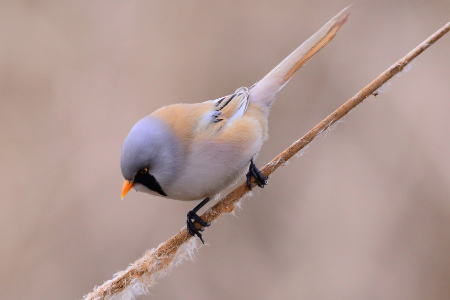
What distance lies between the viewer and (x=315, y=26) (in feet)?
9.68

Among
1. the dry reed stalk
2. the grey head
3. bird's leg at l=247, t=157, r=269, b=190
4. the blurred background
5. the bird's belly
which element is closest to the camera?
the dry reed stalk

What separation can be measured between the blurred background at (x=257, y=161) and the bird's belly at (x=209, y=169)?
2.57 ft

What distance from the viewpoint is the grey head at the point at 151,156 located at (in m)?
1.76

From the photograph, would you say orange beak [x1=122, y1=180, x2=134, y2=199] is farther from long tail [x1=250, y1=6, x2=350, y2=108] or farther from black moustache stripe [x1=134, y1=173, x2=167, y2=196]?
long tail [x1=250, y1=6, x2=350, y2=108]

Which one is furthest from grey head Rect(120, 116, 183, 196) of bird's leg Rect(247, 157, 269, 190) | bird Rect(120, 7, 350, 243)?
bird's leg Rect(247, 157, 269, 190)

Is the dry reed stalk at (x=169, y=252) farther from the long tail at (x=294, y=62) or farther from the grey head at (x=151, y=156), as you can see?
the long tail at (x=294, y=62)

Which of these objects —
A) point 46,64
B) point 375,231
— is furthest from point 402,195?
point 46,64

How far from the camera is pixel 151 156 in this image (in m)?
1.80

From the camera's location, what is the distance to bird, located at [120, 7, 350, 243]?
1.82m

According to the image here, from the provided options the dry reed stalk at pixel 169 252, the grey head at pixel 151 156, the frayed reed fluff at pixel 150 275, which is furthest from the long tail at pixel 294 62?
the frayed reed fluff at pixel 150 275

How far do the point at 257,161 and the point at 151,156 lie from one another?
1.36 meters

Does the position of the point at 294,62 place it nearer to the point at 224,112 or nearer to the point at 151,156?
the point at 224,112

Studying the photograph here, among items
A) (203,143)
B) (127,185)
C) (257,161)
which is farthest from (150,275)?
(257,161)

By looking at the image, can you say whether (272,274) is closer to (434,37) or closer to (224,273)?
(224,273)
